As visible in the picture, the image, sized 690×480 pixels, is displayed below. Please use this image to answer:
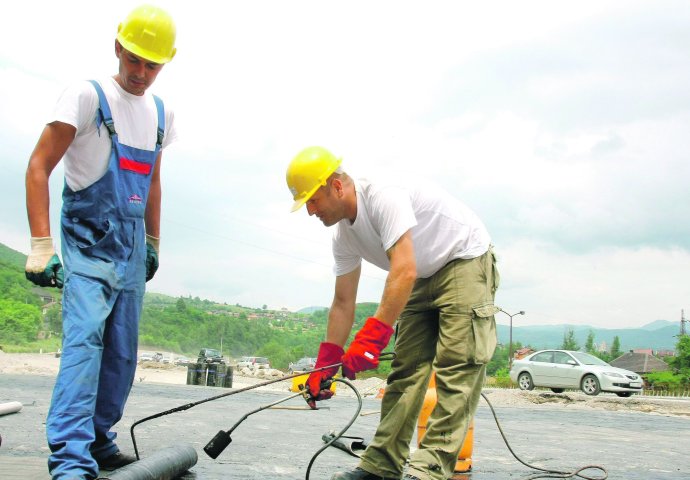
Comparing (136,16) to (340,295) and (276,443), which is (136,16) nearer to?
→ (340,295)

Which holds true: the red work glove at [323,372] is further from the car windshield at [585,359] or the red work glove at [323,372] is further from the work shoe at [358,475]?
the car windshield at [585,359]

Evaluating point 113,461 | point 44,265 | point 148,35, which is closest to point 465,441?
point 113,461

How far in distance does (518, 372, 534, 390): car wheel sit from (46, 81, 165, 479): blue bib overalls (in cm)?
1715

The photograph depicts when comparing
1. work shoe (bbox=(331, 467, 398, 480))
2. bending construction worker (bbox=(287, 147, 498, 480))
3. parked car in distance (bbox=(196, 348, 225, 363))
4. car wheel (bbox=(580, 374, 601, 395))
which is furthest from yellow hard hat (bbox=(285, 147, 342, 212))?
parked car in distance (bbox=(196, 348, 225, 363))

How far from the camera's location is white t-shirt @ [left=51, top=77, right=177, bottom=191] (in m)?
3.22

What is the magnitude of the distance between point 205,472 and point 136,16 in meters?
2.25

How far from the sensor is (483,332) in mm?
3482

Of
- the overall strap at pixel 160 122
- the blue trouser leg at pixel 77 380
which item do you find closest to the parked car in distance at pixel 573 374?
the overall strap at pixel 160 122

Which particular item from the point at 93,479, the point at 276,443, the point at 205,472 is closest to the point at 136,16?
the point at 93,479

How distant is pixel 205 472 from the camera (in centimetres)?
377

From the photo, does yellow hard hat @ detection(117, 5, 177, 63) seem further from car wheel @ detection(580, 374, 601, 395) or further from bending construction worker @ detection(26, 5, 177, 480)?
car wheel @ detection(580, 374, 601, 395)

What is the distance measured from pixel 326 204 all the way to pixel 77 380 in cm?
129

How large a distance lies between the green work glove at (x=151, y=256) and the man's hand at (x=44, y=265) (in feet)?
2.01

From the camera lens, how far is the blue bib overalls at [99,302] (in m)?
3.00
